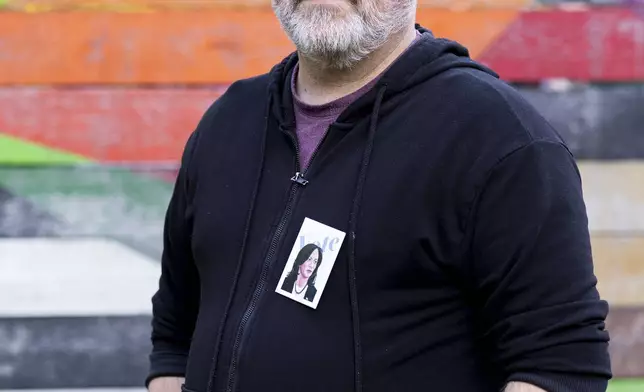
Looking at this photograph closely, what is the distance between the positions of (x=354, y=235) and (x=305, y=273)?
10cm

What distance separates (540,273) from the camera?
4.19 ft

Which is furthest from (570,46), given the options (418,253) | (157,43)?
(418,253)

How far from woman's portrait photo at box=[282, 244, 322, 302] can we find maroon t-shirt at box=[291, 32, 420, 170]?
0.51ft

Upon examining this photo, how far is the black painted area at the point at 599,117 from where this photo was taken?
2762 millimetres

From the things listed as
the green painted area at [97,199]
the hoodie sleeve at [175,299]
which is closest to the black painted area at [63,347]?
the green painted area at [97,199]

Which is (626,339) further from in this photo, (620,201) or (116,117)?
(116,117)

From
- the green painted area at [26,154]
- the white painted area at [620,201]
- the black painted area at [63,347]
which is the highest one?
the white painted area at [620,201]

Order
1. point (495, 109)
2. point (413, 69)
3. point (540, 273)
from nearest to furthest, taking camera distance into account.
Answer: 1. point (540, 273)
2. point (495, 109)
3. point (413, 69)

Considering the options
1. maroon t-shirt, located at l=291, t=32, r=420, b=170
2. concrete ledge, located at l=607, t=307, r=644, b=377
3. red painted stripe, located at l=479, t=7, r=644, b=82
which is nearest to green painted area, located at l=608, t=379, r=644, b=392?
concrete ledge, located at l=607, t=307, r=644, b=377

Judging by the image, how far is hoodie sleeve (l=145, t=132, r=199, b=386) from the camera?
1752 millimetres

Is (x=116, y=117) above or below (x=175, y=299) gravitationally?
above

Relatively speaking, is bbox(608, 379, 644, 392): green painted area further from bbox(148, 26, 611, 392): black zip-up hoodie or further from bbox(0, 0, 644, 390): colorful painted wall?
bbox(148, 26, 611, 392): black zip-up hoodie

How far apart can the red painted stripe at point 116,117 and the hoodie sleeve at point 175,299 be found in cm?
99

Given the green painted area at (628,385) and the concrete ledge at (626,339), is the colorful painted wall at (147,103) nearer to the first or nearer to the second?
the concrete ledge at (626,339)
